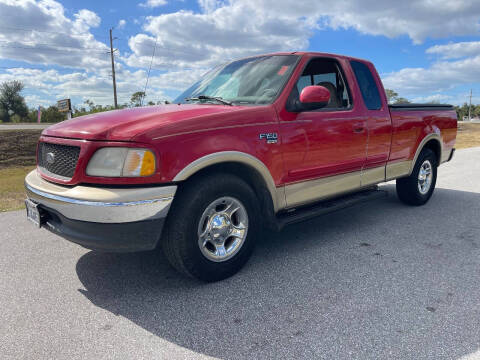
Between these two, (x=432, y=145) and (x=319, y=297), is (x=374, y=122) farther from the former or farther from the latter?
(x=319, y=297)

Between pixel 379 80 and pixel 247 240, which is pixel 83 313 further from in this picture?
pixel 379 80

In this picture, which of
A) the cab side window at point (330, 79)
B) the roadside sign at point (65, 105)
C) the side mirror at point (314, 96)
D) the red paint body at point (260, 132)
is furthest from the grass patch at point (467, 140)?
the roadside sign at point (65, 105)

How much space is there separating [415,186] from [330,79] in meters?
2.22

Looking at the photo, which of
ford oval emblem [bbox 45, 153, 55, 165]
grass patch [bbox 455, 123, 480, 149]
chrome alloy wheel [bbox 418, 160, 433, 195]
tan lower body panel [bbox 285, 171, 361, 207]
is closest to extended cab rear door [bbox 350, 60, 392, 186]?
tan lower body panel [bbox 285, 171, 361, 207]

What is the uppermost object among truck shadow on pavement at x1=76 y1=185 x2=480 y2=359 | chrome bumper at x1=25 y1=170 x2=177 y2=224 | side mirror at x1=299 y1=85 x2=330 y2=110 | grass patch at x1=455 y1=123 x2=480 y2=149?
side mirror at x1=299 y1=85 x2=330 y2=110

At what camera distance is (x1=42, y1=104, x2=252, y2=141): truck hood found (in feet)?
8.45

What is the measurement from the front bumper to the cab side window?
83.3 inches

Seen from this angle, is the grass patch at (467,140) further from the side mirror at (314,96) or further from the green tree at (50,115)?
the green tree at (50,115)

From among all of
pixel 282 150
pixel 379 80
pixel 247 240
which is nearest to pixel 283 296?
pixel 247 240

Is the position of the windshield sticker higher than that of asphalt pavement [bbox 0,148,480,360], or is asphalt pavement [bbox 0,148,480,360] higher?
the windshield sticker

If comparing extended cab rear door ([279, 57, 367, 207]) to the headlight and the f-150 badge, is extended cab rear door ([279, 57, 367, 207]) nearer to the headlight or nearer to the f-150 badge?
the f-150 badge

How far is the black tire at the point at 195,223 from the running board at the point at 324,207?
526mm

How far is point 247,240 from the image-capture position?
317 centimetres

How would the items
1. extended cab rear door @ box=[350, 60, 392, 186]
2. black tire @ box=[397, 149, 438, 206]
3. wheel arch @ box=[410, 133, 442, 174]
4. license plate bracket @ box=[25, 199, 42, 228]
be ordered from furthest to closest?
black tire @ box=[397, 149, 438, 206]
wheel arch @ box=[410, 133, 442, 174]
extended cab rear door @ box=[350, 60, 392, 186]
license plate bracket @ box=[25, 199, 42, 228]
